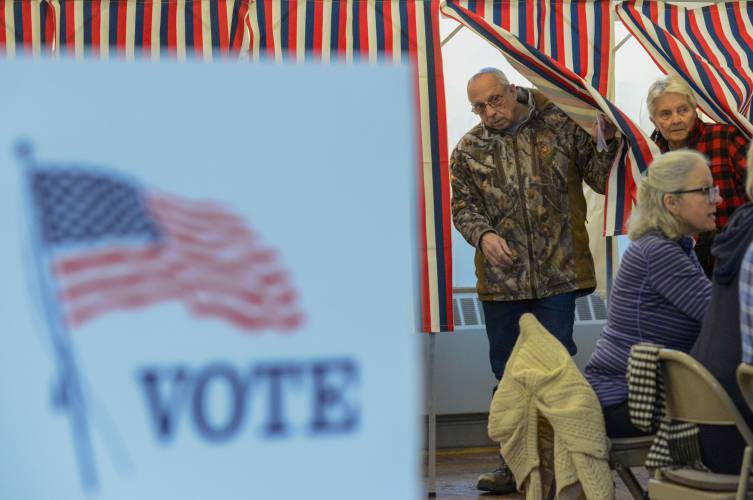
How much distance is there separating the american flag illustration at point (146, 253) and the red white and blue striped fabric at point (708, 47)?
3.35 m

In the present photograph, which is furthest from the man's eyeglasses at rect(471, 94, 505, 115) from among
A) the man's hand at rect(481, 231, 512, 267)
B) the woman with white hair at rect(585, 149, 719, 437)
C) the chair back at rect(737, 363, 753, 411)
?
the chair back at rect(737, 363, 753, 411)

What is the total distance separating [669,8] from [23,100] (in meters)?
4.03

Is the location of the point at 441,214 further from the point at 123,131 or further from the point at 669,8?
the point at 123,131

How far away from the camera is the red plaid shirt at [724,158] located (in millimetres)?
3664

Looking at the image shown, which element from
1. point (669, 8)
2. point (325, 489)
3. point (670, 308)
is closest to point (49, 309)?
point (325, 489)

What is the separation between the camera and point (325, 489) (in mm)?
907

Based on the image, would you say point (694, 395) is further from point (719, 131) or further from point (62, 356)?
point (62, 356)

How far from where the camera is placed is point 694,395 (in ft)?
8.02

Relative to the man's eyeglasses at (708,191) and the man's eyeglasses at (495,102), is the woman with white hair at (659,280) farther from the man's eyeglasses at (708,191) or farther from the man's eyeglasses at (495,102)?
the man's eyeglasses at (495,102)

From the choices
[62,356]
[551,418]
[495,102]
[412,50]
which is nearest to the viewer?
[62,356]

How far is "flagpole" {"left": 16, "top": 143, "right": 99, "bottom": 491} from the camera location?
849 mm

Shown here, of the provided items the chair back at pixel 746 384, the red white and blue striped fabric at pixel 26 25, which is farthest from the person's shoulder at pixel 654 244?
the red white and blue striped fabric at pixel 26 25

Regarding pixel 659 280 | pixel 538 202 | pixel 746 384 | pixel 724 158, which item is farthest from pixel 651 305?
pixel 538 202

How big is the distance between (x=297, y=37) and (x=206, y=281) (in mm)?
3503
